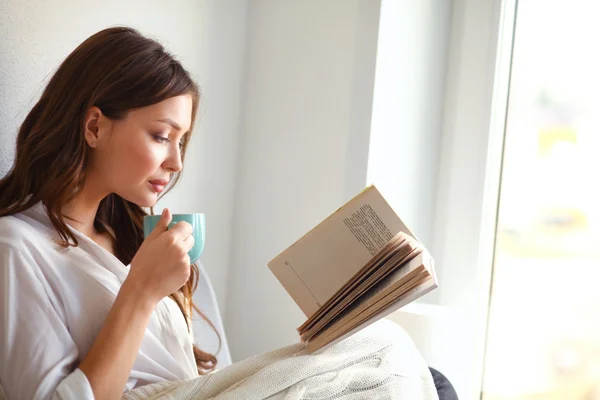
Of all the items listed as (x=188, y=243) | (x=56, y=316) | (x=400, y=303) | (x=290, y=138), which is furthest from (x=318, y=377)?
(x=290, y=138)

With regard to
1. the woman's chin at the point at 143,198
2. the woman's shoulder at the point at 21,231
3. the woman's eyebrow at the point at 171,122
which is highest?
the woman's eyebrow at the point at 171,122

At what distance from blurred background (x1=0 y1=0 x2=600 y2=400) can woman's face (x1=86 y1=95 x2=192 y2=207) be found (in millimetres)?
567

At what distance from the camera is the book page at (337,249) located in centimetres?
129

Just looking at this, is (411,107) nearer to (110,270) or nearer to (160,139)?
(160,139)

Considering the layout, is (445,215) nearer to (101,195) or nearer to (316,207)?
(316,207)

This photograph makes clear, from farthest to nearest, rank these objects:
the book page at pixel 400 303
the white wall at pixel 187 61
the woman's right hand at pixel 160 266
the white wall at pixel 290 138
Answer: the white wall at pixel 290 138
the white wall at pixel 187 61
the woman's right hand at pixel 160 266
the book page at pixel 400 303

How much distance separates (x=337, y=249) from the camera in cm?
132

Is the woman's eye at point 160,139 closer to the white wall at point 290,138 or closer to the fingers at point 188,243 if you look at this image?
the fingers at point 188,243

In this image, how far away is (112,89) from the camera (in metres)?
1.36

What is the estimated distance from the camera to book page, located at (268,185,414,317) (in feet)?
4.24

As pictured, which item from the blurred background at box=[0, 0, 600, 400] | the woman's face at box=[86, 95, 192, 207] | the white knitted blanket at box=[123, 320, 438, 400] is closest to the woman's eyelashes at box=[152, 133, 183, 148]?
the woman's face at box=[86, 95, 192, 207]

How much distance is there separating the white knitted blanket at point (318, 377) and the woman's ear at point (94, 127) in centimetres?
45

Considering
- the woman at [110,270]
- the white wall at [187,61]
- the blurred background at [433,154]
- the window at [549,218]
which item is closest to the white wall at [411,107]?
the blurred background at [433,154]

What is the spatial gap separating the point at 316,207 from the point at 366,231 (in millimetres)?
807
